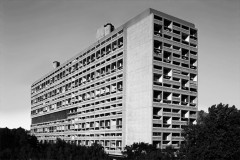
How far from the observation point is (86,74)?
64.1 meters

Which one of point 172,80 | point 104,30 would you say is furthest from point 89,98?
point 172,80

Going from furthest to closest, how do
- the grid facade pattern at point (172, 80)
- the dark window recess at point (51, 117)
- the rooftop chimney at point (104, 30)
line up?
the dark window recess at point (51, 117) → the rooftop chimney at point (104, 30) → the grid facade pattern at point (172, 80)

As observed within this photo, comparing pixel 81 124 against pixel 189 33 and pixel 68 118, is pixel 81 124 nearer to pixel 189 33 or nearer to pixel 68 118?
pixel 68 118

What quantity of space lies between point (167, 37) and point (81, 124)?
30.4 meters

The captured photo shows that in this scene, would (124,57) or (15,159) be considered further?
(124,57)

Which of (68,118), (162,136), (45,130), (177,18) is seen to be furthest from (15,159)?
(45,130)

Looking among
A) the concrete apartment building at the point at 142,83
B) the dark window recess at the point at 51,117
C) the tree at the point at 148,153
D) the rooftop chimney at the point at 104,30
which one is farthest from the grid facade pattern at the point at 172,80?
the dark window recess at the point at 51,117

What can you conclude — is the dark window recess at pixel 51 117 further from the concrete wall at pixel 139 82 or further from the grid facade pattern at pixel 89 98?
the concrete wall at pixel 139 82

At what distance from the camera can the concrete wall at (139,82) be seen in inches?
1720

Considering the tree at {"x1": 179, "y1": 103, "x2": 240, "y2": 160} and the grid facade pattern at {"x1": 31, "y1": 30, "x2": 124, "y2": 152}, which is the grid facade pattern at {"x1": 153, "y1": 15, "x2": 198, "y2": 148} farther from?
the tree at {"x1": 179, "y1": 103, "x2": 240, "y2": 160}

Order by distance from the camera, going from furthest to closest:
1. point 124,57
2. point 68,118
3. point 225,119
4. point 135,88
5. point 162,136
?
1. point 68,118
2. point 124,57
3. point 135,88
4. point 162,136
5. point 225,119

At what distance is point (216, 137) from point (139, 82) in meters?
19.9

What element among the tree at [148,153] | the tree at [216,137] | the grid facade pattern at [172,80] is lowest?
the tree at [148,153]

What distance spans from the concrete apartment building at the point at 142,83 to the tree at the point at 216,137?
1280 centimetres
